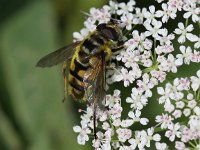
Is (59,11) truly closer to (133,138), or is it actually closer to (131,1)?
(131,1)

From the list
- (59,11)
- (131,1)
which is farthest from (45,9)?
(131,1)

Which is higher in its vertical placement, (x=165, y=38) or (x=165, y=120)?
(x=165, y=38)

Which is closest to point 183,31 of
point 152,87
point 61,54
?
point 152,87

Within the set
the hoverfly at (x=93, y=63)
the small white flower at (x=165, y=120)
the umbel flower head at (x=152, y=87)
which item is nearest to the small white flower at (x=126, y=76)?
the umbel flower head at (x=152, y=87)

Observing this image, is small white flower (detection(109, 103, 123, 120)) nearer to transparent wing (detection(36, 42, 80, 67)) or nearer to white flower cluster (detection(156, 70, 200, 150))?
white flower cluster (detection(156, 70, 200, 150))

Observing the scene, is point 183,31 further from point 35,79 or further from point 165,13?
point 35,79

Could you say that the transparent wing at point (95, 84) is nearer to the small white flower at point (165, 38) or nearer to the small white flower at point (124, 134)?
the small white flower at point (124, 134)

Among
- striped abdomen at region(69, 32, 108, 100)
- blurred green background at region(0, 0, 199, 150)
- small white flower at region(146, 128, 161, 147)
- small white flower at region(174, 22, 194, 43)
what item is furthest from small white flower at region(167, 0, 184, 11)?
blurred green background at region(0, 0, 199, 150)
